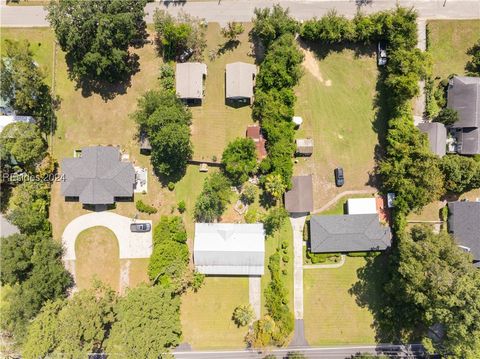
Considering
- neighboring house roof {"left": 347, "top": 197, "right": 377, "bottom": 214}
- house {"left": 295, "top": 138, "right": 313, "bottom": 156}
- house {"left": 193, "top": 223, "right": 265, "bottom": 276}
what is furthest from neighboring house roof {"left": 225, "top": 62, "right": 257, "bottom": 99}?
neighboring house roof {"left": 347, "top": 197, "right": 377, "bottom": 214}

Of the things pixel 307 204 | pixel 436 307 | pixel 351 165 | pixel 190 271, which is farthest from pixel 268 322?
pixel 351 165

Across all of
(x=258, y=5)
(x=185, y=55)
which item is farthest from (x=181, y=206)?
(x=258, y=5)

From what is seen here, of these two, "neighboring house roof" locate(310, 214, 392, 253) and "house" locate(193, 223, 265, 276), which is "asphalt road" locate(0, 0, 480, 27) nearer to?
"neighboring house roof" locate(310, 214, 392, 253)

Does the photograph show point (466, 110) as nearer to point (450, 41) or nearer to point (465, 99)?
point (465, 99)

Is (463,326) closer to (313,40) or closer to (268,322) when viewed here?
(268,322)

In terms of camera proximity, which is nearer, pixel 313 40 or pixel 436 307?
pixel 436 307

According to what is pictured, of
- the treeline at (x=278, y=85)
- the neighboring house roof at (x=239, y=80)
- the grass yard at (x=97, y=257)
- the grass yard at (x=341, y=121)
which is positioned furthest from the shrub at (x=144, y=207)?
the grass yard at (x=341, y=121)
